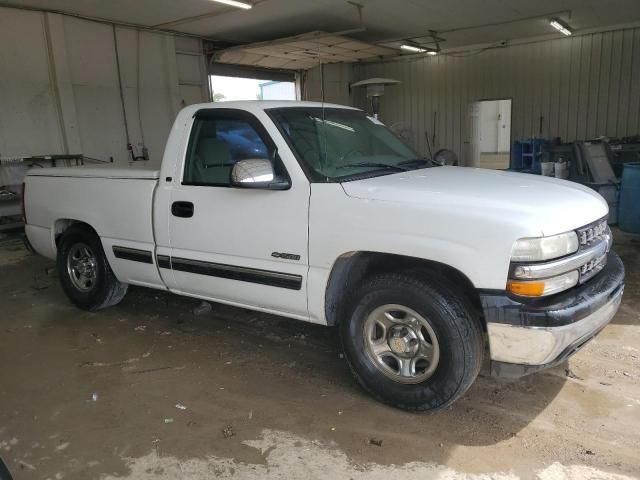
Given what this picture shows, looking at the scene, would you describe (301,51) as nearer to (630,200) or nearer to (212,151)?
(630,200)

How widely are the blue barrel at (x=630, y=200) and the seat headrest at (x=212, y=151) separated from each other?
619cm

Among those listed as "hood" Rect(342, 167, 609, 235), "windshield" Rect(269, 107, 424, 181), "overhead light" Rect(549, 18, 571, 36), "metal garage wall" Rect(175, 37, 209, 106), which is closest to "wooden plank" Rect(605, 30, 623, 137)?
"overhead light" Rect(549, 18, 571, 36)

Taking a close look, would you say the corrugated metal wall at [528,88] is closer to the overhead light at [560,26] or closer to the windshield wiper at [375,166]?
the overhead light at [560,26]

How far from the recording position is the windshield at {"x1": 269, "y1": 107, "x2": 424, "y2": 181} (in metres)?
3.28

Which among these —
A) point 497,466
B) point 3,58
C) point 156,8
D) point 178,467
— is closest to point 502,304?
point 497,466

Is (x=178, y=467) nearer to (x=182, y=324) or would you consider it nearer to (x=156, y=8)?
(x=182, y=324)

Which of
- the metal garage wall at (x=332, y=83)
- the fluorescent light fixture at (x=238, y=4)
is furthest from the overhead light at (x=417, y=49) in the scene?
the fluorescent light fixture at (x=238, y=4)

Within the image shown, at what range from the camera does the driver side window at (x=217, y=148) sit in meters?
3.58

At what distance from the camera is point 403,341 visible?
291 cm

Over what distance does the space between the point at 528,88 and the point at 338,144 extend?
12.1 meters

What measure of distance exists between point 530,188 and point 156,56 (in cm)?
1062

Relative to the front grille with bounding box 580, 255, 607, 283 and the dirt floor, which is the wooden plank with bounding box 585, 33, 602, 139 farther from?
the front grille with bounding box 580, 255, 607, 283

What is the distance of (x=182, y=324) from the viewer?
4.60m

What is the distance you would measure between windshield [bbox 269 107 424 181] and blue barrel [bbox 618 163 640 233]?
15.7 feet
